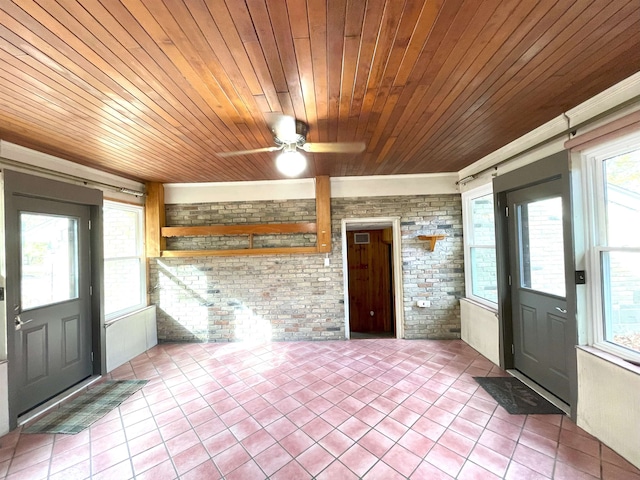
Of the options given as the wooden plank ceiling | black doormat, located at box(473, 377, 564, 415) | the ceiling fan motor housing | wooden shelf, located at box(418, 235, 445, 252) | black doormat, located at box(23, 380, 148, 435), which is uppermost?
the wooden plank ceiling

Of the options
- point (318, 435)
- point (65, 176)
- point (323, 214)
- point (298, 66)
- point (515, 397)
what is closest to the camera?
point (298, 66)

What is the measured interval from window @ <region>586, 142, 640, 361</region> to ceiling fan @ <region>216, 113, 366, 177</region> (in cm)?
208

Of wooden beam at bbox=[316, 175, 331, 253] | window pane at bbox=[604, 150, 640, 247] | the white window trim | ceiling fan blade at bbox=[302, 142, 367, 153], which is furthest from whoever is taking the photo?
wooden beam at bbox=[316, 175, 331, 253]

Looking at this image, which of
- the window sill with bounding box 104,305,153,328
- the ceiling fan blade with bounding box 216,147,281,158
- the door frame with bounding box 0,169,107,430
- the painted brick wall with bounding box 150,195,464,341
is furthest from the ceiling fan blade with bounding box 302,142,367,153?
the window sill with bounding box 104,305,153,328

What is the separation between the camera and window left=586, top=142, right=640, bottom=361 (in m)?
1.91

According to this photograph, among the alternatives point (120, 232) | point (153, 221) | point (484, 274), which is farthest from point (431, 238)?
point (120, 232)

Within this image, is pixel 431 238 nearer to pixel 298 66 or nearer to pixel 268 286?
pixel 268 286

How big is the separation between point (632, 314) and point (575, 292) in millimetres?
334

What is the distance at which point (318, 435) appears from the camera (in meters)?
2.09

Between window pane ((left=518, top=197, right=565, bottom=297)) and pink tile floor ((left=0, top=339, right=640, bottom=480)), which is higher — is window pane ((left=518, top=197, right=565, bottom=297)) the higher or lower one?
the higher one

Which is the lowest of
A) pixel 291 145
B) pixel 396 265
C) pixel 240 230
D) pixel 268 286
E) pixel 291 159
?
pixel 268 286

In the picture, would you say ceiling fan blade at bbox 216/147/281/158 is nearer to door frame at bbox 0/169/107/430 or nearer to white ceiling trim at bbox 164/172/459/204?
white ceiling trim at bbox 164/172/459/204

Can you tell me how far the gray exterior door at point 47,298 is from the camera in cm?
245

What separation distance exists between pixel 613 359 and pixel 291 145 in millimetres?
3199
